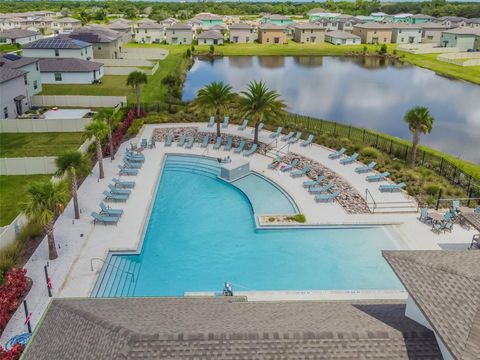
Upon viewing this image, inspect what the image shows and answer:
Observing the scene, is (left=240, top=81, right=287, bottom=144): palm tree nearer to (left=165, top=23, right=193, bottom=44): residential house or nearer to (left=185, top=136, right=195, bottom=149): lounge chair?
(left=185, top=136, right=195, bottom=149): lounge chair

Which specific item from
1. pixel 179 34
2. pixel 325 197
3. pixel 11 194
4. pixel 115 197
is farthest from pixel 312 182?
pixel 179 34

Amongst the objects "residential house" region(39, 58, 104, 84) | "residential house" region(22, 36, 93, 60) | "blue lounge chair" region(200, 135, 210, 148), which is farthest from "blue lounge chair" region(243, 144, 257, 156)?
"residential house" region(22, 36, 93, 60)

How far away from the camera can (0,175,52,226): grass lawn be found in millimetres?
22203

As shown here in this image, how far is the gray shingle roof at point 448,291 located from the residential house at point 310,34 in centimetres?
10040

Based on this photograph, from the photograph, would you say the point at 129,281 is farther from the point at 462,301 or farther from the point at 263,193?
the point at 462,301

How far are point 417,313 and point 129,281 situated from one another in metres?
12.2

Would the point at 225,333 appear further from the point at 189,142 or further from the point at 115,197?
the point at 189,142

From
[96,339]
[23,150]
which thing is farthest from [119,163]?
[96,339]

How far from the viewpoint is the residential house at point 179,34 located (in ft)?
315

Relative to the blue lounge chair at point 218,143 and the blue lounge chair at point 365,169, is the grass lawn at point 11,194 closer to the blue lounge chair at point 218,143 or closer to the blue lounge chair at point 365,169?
the blue lounge chair at point 218,143

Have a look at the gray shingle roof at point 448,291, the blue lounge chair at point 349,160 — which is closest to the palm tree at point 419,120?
the blue lounge chair at point 349,160

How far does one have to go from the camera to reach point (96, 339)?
8.81m

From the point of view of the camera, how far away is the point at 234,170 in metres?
27.7

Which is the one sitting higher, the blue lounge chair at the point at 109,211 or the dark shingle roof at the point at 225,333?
the dark shingle roof at the point at 225,333
